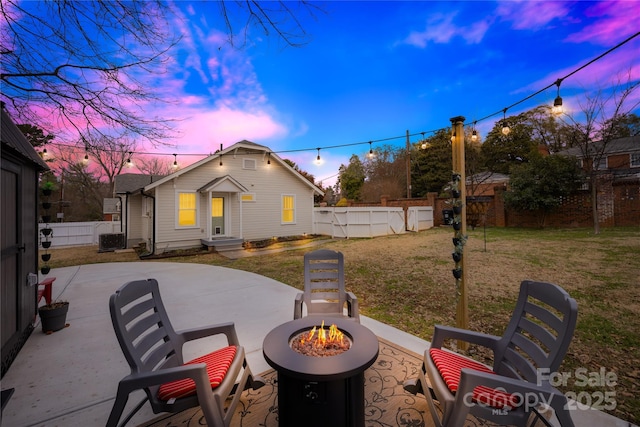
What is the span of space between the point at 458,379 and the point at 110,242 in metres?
14.9

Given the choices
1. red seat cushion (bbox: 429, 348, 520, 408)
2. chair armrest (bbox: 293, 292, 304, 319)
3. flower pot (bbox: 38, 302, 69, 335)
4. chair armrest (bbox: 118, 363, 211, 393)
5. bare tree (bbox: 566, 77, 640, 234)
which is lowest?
flower pot (bbox: 38, 302, 69, 335)

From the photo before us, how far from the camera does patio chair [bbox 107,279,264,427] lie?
1531mm

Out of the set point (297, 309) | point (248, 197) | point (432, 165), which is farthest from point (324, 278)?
point (432, 165)

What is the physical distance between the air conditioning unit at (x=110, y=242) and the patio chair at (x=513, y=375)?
1454 centimetres

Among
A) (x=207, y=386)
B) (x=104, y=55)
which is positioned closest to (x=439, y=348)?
(x=207, y=386)

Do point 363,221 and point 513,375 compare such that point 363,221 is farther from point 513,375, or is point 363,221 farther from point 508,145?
point 508,145

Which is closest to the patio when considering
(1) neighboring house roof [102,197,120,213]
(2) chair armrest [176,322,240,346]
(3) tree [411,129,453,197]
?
(2) chair armrest [176,322,240,346]

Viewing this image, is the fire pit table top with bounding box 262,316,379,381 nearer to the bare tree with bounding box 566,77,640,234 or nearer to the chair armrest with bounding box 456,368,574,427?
the chair armrest with bounding box 456,368,574,427

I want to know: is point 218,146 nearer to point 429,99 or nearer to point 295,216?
point 295,216

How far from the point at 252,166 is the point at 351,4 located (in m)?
10.2

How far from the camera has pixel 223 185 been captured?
11.5 metres

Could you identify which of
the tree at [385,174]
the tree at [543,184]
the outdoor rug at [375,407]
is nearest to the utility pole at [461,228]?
the outdoor rug at [375,407]

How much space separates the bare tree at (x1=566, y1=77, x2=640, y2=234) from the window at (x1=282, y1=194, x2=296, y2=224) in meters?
15.0

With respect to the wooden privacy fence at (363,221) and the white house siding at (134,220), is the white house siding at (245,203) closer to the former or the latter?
the wooden privacy fence at (363,221)
